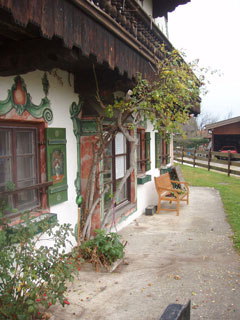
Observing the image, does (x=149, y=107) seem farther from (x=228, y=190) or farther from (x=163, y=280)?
(x=228, y=190)

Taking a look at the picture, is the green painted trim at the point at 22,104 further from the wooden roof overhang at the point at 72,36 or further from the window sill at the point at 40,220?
the window sill at the point at 40,220

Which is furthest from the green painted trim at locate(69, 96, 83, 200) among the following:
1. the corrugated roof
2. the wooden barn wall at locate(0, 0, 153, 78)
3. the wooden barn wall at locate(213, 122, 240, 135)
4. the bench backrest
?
the wooden barn wall at locate(213, 122, 240, 135)

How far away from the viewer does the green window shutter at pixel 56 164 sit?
369 centimetres

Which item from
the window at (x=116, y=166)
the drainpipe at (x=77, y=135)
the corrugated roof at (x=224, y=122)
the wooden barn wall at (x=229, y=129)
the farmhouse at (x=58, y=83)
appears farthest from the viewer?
the wooden barn wall at (x=229, y=129)

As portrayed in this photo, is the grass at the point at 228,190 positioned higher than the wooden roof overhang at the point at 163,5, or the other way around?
the wooden roof overhang at the point at 163,5

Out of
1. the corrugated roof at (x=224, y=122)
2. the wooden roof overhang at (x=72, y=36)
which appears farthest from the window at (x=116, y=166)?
the corrugated roof at (x=224, y=122)

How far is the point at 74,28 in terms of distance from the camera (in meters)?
2.53

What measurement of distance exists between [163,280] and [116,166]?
8.23 ft

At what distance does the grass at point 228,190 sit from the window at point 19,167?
126 inches

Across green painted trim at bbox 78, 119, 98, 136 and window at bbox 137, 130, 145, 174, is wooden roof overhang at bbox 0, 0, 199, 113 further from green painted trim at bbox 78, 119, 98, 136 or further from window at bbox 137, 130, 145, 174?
window at bbox 137, 130, 145, 174

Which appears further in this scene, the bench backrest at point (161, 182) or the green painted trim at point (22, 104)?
the bench backrest at point (161, 182)

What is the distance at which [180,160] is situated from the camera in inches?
843

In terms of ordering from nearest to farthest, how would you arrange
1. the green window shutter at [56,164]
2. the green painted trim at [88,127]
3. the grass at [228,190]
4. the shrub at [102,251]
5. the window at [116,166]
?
1. the green window shutter at [56,164]
2. the shrub at [102,251]
3. the green painted trim at [88,127]
4. the window at [116,166]
5. the grass at [228,190]

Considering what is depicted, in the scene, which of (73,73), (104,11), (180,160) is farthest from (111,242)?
(180,160)
